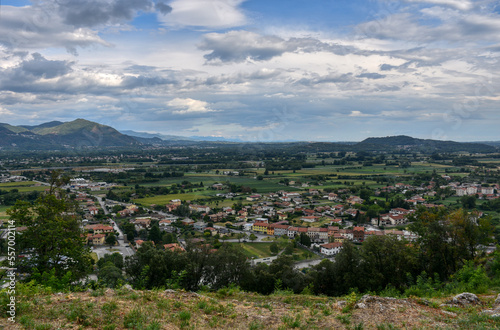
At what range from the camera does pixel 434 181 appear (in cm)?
7031

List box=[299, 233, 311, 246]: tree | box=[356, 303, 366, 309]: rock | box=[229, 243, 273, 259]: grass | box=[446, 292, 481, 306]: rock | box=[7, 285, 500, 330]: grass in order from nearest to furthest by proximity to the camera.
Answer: box=[7, 285, 500, 330]: grass
box=[356, 303, 366, 309]: rock
box=[446, 292, 481, 306]: rock
box=[229, 243, 273, 259]: grass
box=[299, 233, 311, 246]: tree

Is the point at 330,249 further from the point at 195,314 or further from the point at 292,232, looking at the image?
the point at 195,314

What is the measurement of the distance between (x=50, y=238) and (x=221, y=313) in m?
5.79

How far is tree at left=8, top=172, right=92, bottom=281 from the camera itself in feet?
30.4

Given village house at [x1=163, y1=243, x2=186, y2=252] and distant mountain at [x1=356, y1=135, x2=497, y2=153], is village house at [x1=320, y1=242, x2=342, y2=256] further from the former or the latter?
distant mountain at [x1=356, y1=135, x2=497, y2=153]

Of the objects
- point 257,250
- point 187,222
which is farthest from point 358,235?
point 187,222

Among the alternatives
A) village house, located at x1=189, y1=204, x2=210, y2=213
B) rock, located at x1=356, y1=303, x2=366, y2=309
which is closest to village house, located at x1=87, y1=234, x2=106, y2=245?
village house, located at x1=189, y1=204, x2=210, y2=213

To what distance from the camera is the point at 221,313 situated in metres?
6.87

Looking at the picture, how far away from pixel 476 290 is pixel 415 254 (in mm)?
3648

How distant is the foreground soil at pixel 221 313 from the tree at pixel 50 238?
2.36 meters

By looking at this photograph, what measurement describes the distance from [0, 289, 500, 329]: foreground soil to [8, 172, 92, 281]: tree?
2.36m

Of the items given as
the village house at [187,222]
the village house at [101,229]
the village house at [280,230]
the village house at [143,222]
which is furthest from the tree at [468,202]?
the village house at [101,229]

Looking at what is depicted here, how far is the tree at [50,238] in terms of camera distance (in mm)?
9268

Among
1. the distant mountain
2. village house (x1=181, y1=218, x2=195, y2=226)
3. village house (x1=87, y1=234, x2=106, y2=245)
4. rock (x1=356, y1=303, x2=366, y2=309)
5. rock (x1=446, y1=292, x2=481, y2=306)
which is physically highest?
the distant mountain
